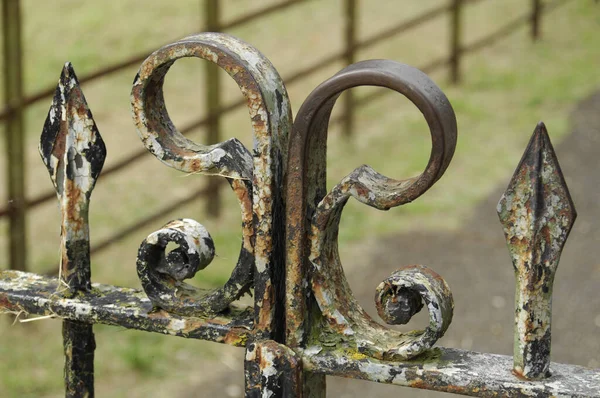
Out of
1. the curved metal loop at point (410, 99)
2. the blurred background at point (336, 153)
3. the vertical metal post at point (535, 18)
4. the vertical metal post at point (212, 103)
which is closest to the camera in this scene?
the curved metal loop at point (410, 99)

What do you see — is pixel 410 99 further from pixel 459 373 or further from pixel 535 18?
pixel 535 18

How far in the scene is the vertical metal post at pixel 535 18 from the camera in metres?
7.63

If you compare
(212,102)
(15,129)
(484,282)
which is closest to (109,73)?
(15,129)

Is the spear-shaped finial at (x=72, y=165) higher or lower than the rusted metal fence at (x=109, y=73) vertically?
lower

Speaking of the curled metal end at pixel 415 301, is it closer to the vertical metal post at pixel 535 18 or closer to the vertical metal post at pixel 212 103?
the vertical metal post at pixel 212 103

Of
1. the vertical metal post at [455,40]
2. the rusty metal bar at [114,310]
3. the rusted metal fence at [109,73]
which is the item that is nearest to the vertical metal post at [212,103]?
the rusted metal fence at [109,73]

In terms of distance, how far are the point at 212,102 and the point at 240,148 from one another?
3465mm

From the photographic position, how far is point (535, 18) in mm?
7637

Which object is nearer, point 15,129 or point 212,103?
point 15,129

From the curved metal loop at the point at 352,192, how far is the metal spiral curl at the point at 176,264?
11cm

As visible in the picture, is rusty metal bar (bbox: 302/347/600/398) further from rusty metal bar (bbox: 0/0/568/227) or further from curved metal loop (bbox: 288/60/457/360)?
rusty metal bar (bbox: 0/0/568/227)

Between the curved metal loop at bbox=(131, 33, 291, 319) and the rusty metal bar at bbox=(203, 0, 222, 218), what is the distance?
3.34 m

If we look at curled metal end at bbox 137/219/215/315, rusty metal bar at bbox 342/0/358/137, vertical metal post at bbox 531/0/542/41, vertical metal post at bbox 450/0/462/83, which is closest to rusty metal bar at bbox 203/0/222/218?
rusty metal bar at bbox 342/0/358/137

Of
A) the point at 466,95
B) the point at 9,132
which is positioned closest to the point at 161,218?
the point at 9,132
